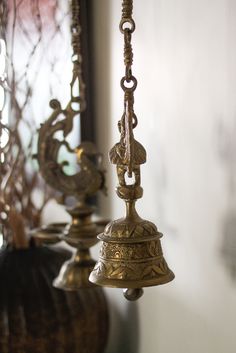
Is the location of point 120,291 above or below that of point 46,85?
below

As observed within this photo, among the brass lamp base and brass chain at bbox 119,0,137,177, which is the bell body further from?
the brass lamp base

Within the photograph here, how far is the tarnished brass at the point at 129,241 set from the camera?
65 centimetres

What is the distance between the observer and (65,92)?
1264 millimetres

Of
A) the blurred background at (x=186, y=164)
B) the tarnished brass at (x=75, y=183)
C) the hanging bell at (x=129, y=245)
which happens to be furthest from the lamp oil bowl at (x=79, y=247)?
the hanging bell at (x=129, y=245)

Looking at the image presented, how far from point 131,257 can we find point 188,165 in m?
0.25

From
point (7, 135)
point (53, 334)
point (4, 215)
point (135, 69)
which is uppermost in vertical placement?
point (135, 69)

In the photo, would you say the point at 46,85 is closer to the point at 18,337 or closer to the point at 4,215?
the point at 4,215

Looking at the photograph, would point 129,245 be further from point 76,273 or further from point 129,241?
point 76,273

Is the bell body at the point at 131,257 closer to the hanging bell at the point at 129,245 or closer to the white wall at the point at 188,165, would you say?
the hanging bell at the point at 129,245

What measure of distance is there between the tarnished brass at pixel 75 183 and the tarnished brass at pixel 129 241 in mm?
283

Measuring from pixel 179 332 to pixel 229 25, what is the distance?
447 millimetres

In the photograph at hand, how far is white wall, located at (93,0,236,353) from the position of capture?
0.79m

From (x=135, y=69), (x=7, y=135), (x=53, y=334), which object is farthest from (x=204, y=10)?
(x=53, y=334)

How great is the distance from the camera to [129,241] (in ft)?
2.19
